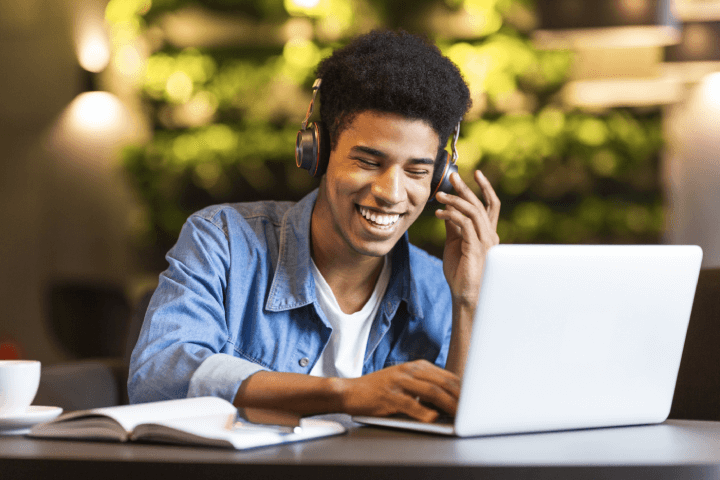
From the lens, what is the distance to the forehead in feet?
4.24

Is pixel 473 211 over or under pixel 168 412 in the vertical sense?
over

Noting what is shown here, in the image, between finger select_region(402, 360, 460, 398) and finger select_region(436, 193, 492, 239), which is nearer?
finger select_region(402, 360, 460, 398)

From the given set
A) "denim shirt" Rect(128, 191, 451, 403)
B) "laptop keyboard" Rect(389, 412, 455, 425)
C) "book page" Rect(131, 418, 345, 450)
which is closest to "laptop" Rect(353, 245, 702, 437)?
"laptop keyboard" Rect(389, 412, 455, 425)

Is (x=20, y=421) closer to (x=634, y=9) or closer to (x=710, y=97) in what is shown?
(x=634, y=9)

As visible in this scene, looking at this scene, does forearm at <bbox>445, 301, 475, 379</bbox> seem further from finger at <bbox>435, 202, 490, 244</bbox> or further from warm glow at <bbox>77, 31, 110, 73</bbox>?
warm glow at <bbox>77, 31, 110, 73</bbox>

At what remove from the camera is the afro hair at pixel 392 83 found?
1298 mm

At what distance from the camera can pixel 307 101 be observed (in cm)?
336

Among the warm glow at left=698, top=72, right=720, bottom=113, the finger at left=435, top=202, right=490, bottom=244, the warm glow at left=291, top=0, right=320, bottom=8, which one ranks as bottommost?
the finger at left=435, top=202, right=490, bottom=244

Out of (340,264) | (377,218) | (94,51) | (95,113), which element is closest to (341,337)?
(340,264)

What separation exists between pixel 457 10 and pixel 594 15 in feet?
2.61

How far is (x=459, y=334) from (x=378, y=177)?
346 mm

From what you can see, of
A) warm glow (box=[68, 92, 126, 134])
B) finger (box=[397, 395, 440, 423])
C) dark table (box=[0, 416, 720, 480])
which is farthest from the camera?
warm glow (box=[68, 92, 126, 134])

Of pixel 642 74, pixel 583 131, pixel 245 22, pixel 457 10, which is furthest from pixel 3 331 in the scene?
pixel 642 74

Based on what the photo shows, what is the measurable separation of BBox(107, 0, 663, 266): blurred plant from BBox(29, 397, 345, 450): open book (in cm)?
242
